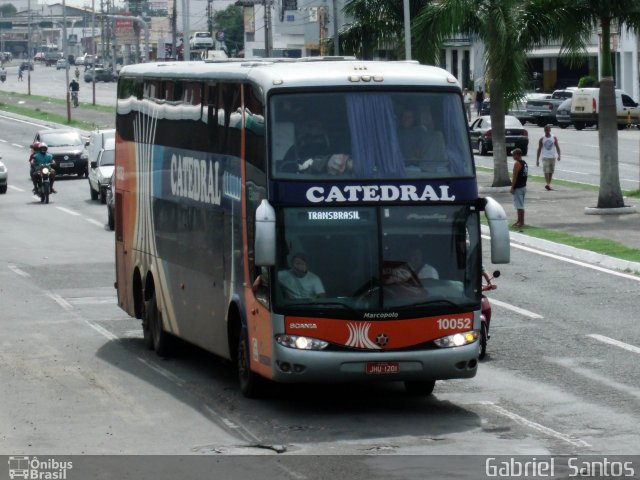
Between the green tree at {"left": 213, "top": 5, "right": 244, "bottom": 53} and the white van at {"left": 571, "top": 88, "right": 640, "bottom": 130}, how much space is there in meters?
106

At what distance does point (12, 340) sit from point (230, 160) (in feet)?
20.0

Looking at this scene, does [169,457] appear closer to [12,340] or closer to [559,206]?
[12,340]

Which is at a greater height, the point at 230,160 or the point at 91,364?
the point at 230,160

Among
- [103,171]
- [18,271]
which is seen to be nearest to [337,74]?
[18,271]

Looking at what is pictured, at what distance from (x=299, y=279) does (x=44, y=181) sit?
32.8 metres

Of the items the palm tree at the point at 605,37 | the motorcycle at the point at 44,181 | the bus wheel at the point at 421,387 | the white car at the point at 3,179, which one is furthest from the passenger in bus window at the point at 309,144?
the white car at the point at 3,179

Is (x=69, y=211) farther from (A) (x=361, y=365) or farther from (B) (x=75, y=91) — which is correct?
(B) (x=75, y=91)

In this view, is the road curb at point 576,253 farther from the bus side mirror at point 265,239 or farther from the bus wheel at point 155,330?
the bus side mirror at point 265,239

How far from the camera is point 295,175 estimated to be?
48.5ft

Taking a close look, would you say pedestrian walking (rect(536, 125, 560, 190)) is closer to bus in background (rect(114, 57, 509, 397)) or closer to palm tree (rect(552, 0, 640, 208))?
palm tree (rect(552, 0, 640, 208))

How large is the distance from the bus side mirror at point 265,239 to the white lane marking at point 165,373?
3.44m

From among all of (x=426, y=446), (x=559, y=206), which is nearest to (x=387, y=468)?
(x=426, y=446)

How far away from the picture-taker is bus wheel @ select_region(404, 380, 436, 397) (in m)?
16.1

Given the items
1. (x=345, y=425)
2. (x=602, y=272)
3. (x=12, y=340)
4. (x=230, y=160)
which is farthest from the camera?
(x=602, y=272)
